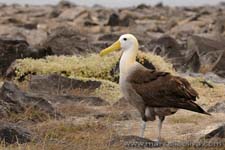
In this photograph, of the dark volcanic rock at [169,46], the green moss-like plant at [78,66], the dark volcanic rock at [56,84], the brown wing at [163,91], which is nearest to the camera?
the brown wing at [163,91]

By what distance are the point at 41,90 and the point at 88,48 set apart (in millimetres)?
5704

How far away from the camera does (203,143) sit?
30.2ft

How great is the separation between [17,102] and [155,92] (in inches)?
106

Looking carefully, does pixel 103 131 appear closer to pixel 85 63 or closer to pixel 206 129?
pixel 206 129

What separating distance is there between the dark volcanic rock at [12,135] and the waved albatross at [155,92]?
130 centimetres

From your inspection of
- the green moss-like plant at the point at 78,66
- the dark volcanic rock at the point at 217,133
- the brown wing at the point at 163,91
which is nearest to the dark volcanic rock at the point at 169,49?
the green moss-like plant at the point at 78,66

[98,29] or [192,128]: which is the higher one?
[192,128]

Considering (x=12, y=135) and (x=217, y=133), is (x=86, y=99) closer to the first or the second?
(x=12, y=135)

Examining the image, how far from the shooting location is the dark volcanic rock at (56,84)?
1405cm

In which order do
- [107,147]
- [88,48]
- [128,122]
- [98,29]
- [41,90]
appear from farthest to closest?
[98,29]
[88,48]
[41,90]
[128,122]
[107,147]

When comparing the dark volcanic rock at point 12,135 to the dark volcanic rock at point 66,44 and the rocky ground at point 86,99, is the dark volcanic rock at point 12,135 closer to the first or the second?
the rocky ground at point 86,99

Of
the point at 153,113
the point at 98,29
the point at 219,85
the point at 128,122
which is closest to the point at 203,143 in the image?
the point at 153,113

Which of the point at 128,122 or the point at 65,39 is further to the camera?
the point at 65,39

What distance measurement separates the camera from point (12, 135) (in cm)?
949
